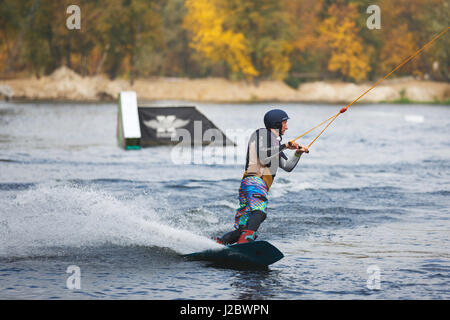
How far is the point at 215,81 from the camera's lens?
87.7 meters

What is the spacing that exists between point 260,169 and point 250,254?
949 millimetres

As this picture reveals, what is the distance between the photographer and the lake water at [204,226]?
764cm

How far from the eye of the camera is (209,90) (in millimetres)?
83250

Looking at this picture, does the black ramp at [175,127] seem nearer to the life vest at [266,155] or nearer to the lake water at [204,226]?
the lake water at [204,226]

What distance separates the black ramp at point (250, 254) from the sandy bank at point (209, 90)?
6195cm

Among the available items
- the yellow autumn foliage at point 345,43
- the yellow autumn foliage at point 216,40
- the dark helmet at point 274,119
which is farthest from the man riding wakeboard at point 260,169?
the yellow autumn foliage at point 345,43

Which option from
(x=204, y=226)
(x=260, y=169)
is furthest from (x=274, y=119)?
(x=204, y=226)

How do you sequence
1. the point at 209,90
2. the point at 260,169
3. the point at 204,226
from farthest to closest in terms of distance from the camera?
the point at 209,90 < the point at 204,226 < the point at 260,169

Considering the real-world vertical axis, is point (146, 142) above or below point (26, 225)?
above

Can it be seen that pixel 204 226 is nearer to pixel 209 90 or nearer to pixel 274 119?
pixel 274 119

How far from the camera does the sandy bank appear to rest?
72.4 meters

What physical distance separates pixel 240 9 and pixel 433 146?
63.6 m
